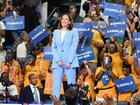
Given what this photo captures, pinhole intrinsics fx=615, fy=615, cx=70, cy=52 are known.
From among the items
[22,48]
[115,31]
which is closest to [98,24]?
[115,31]

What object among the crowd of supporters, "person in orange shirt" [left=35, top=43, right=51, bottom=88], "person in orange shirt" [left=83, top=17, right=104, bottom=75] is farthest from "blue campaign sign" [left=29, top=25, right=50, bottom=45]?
"person in orange shirt" [left=83, top=17, right=104, bottom=75]

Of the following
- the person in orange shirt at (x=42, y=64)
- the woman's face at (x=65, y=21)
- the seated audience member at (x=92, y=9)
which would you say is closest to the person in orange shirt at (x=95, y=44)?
the seated audience member at (x=92, y=9)

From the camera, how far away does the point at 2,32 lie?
47.0 ft

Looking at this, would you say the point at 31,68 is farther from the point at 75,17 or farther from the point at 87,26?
the point at 75,17

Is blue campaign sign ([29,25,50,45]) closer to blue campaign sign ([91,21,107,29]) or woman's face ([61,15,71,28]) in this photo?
blue campaign sign ([91,21,107,29])

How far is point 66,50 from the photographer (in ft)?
35.4

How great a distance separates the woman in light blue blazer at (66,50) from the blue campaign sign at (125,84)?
1.06m

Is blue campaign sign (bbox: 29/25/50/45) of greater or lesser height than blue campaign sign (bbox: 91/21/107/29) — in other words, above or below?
below

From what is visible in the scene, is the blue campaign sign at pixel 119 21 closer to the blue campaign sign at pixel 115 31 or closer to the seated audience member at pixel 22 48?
the blue campaign sign at pixel 115 31

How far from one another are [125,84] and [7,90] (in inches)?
93.5

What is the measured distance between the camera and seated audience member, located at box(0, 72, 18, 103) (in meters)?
11.9

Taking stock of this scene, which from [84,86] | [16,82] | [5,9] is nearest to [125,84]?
[84,86]

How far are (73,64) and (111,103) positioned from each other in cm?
432

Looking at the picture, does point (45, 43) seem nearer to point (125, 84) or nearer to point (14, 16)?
point (14, 16)
